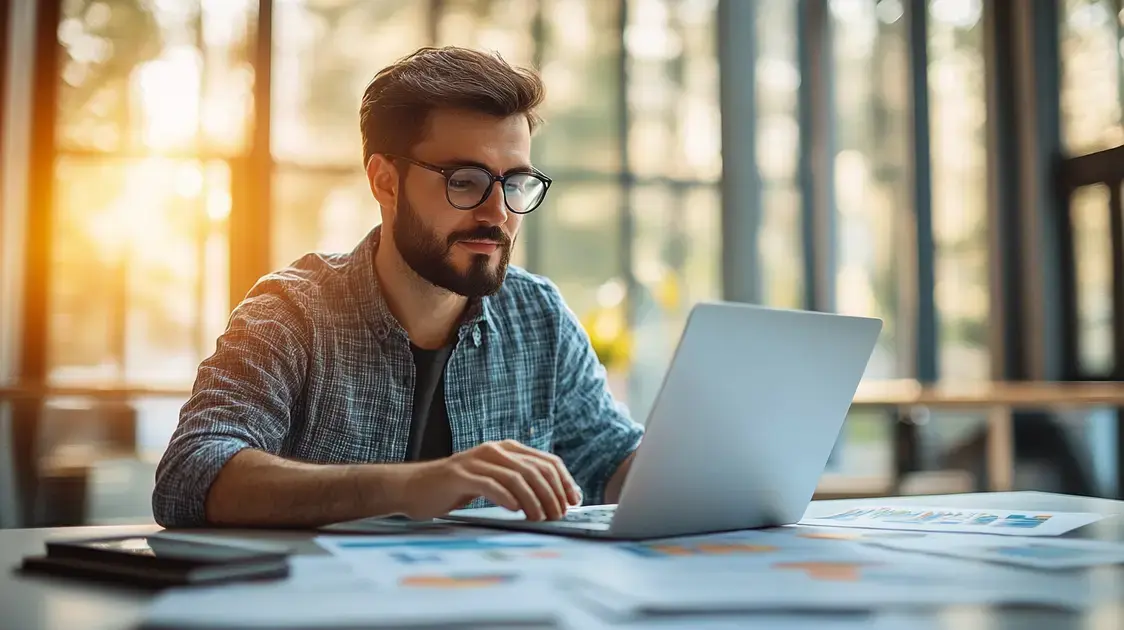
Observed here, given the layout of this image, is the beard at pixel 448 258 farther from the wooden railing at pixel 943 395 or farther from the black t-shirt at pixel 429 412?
the wooden railing at pixel 943 395

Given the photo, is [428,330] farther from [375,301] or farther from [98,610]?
[98,610]

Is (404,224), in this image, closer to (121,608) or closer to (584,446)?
(584,446)

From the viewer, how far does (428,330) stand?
5.55 ft

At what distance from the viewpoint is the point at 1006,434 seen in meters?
Result: 4.84

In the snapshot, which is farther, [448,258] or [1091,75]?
[1091,75]

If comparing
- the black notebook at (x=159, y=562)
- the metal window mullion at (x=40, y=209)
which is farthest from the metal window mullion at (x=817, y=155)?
the black notebook at (x=159, y=562)

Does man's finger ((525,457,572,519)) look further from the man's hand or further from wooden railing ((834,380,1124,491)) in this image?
wooden railing ((834,380,1124,491))

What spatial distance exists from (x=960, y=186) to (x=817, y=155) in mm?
843

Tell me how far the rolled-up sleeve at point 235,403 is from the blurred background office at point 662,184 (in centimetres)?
375

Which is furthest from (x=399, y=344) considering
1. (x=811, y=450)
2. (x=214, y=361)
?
(x=811, y=450)

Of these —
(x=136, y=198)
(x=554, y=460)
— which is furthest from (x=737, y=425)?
(x=136, y=198)

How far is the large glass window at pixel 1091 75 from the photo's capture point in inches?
203

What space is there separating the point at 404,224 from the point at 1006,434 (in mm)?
4025

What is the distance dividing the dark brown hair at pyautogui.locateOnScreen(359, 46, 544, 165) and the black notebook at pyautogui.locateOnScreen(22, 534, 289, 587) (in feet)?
2.94
